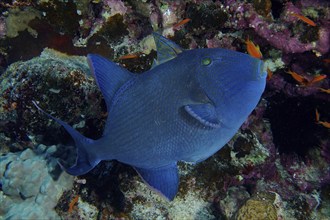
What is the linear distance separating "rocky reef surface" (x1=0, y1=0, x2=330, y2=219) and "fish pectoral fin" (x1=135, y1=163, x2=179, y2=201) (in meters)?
1.58

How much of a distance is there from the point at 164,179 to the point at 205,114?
1.98ft

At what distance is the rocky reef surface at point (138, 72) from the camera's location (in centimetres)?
380

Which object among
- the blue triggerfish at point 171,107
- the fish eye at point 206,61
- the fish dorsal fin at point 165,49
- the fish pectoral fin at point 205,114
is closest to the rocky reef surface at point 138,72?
the blue triggerfish at point 171,107

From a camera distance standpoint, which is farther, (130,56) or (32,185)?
(130,56)

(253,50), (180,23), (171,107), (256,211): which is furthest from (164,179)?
(180,23)

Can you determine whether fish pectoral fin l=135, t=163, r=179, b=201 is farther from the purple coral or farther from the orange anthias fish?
the purple coral

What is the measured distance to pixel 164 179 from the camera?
222 centimetres

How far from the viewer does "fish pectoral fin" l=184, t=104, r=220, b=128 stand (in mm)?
1952

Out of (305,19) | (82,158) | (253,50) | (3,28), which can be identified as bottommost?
(253,50)

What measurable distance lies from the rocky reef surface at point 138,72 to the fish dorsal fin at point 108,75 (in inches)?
66.0

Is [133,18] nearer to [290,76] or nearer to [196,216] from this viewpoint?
[290,76]

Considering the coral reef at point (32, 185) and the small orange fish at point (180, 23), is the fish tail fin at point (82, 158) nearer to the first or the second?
the coral reef at point (32, 185)

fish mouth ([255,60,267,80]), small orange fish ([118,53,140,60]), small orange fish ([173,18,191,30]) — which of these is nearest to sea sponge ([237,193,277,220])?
fish mouth ([255,60,267,80])

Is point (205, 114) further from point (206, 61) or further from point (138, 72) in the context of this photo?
point (138, 72)
